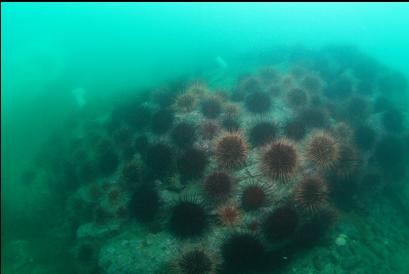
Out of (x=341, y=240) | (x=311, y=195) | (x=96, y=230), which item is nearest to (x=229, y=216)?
(x=311, y=195)

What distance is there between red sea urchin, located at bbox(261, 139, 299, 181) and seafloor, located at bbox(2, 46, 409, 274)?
0.04 m

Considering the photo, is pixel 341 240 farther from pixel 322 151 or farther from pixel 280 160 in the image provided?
pixel 280 160

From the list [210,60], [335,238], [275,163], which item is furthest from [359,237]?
[210,60]

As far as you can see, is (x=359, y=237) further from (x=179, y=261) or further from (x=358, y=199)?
(x=179, y=261)

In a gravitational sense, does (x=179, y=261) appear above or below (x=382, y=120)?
below

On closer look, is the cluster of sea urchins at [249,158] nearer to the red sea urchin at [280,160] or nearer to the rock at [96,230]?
the red sea urchin at [280,160]

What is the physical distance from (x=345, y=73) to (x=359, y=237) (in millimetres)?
11330

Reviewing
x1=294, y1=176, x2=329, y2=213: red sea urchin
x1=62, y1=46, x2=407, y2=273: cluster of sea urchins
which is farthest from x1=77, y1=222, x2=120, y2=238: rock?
x1=294, y1=176, x2=329, y2=213: red sea urchin

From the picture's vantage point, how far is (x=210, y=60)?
29.9 metres

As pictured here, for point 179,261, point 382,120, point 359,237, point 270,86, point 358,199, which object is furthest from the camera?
point 270,86

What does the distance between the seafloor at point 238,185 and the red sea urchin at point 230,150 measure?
0.14 ft

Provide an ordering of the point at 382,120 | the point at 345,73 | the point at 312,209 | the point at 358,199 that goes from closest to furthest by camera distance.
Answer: the point at 312,209
the point at 358,199
the point at 382,120
the point at 345,73

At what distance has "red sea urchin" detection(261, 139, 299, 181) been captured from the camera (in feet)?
34.4

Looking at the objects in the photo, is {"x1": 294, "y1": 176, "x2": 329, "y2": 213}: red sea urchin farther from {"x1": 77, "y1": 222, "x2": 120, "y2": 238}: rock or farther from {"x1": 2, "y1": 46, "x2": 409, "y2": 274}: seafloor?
{"x1": 77, "y1": 222, "x2": 120, "y2": 238}: rock
